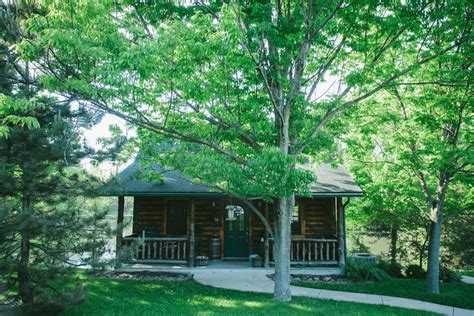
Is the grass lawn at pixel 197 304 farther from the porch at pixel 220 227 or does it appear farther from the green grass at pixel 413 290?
the porch at pixel 220 227

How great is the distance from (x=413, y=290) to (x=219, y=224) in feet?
24.7

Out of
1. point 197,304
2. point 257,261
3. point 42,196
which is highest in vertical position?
point 42,196

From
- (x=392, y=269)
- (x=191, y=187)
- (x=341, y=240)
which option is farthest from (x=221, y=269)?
(x=392, y=269)

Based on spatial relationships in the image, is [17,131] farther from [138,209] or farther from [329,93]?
[138,209]

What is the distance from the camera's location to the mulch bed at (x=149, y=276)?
1230cm

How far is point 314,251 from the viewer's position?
1427 cm

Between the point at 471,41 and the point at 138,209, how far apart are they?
13092 mm

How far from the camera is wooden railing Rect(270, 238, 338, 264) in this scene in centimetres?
1377

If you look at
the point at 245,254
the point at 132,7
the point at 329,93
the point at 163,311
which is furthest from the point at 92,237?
the point at 245,254

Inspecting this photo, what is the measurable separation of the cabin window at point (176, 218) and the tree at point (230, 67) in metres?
5.81

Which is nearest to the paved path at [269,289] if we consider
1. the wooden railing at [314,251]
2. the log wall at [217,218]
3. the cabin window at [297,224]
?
the wooden railing at [314,251]

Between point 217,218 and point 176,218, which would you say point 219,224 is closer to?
point 217,218

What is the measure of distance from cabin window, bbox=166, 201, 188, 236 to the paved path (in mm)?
3069

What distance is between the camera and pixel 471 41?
9266 millimetres
